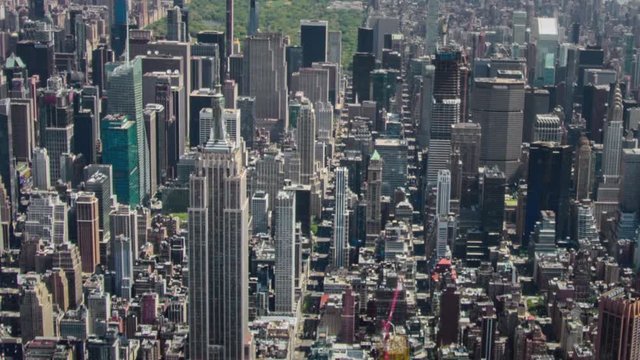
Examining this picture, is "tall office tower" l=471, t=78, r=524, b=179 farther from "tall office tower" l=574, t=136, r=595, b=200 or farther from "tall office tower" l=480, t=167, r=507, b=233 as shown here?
"tall office tower" l=480, t=167, r=507, b=233

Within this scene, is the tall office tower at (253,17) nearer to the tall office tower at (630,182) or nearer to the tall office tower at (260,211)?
the tall office tower at (260,211)

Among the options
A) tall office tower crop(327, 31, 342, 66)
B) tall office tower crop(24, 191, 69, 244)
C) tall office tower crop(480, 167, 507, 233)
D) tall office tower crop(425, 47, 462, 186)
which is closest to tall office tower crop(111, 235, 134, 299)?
tall office tower crop(24, 191, 69, 244)

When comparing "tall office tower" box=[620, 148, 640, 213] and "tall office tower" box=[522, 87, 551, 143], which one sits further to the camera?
"tall office tower" box=[522, 87, 551, 143]

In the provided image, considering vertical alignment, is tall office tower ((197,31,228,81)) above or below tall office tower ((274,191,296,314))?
above

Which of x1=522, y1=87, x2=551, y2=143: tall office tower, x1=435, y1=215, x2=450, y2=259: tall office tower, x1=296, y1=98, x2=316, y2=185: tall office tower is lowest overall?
x1=435, y1=215, x2=450, y2=259: tall office tower

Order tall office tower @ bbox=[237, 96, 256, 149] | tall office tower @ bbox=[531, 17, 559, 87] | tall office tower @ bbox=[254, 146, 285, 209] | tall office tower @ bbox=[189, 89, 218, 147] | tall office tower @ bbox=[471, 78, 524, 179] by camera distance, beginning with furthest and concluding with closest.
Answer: tall office tower @ bbox=[531, 17, 559, 87]
tall office tower @ bbox=[189, 89, 218, 147]
tall office tower @ bbox=[237, 96, 256, 149]
tall office tower @ bbox=[471, 78, 524, 179]
tall office tower @ bbox=[254, 146, 285, 209]

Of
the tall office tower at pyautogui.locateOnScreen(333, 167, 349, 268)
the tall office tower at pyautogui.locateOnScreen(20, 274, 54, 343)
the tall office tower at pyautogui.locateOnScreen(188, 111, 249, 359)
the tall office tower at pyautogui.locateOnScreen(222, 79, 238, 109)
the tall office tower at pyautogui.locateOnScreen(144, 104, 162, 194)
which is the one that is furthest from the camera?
the tall office tower at pyautogui.locateOnScreen(222, 79, 238, 109)
